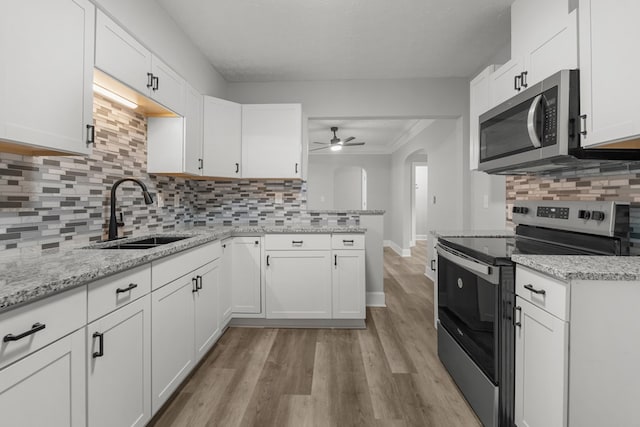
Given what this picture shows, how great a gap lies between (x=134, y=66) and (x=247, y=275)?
180cm

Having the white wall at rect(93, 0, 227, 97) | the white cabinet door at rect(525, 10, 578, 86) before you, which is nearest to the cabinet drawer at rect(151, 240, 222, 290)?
the white wall at rect(93, 0, 227, 97)

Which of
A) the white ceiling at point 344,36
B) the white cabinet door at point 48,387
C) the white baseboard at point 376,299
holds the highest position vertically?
the white ceiling at point 344,36

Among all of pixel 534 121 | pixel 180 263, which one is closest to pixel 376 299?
pixel 180 263

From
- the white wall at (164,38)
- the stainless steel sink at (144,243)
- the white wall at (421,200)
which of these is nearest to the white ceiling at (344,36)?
the white wall at (164,38)

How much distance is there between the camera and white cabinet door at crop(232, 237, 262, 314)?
2916mm

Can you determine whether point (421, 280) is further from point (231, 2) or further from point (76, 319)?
point (76, 319)

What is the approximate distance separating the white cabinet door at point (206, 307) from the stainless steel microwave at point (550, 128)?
2.09 metres

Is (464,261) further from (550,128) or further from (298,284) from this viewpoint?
(298,284)

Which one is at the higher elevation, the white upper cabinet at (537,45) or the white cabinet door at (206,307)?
the white upper cabinet at (537,45)

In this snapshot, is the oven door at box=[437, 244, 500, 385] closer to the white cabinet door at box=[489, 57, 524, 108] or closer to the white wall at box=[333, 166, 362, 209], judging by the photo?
the white cabinet door at box=[489, 57, 524, 108]

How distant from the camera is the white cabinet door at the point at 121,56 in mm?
1612

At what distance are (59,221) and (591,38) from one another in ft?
9.08

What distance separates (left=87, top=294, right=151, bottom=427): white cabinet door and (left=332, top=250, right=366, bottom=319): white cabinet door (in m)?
1.67

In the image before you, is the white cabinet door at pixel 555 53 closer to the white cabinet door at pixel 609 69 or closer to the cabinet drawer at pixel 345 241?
the white cabinet door at pixel 609 69
